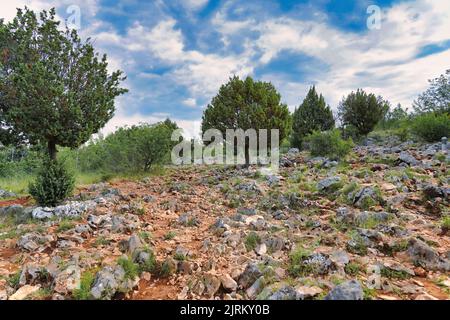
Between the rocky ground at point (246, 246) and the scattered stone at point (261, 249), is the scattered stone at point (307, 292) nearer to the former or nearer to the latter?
the rocky ground at point (246, 246)

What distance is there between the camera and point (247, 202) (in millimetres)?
7469

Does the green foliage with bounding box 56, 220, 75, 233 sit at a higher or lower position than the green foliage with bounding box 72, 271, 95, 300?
higher

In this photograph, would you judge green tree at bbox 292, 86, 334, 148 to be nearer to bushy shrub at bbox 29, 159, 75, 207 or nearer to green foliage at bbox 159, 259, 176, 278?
bushy shrub at bbox 29, 159, 75, 207

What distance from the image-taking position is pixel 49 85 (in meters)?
8.04

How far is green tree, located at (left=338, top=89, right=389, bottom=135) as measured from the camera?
66.1 ft

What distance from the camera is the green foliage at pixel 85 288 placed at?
3.08m

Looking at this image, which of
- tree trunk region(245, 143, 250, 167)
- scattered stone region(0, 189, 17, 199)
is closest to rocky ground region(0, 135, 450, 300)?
scattered stone region(0, 189, 17, 199)

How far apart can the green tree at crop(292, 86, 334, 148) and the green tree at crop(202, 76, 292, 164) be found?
713 centimetres

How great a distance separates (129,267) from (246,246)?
1.71 metres

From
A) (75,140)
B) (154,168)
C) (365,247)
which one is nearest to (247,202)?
(365,247)

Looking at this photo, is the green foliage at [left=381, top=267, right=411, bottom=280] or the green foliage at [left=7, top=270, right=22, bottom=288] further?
the green foliage at [left=7, top=270, right=22, bottom=288]
